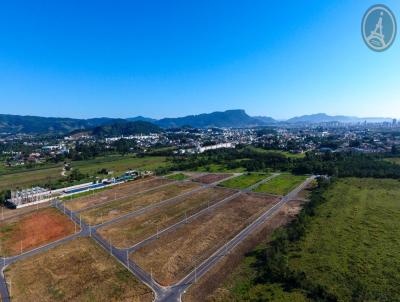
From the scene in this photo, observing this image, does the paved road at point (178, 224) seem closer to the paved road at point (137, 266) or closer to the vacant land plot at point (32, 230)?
the paved road at point (137, 266)

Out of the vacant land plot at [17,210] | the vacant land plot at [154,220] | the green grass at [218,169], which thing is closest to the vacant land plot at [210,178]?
the green grass at [218,169]

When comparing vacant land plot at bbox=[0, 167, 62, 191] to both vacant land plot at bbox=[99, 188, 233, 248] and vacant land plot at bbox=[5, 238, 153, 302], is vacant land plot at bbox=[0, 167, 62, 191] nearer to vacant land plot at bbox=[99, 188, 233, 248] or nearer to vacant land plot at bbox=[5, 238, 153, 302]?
vacant land plot at bbox=[99, 188, 233, 248]

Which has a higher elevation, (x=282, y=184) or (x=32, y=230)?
(x=282, y=184)

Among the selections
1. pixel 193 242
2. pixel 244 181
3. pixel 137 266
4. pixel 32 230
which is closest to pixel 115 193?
pixel 32 230

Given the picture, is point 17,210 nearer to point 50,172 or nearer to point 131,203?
point 131,203

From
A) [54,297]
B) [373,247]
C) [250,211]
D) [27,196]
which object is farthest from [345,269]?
[27,196]
